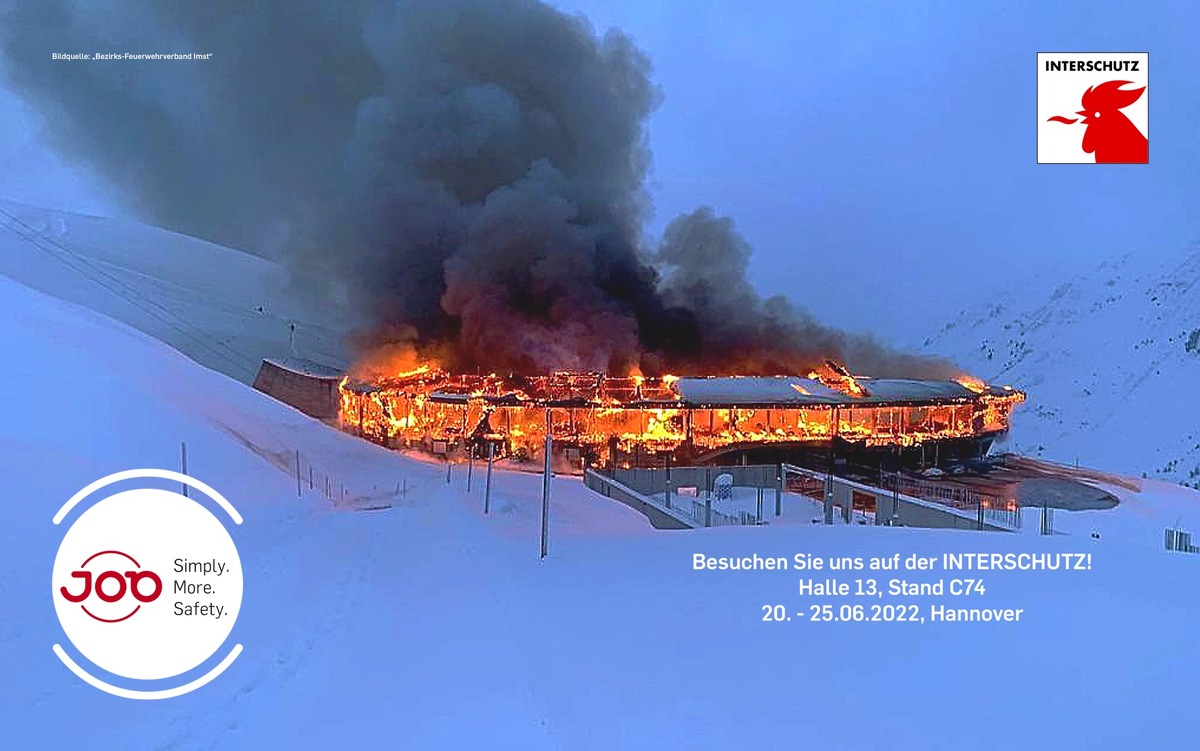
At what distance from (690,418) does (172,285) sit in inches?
2414

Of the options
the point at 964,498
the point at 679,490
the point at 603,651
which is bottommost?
the point at 679,490

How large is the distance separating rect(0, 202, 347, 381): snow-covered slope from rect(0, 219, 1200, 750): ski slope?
57.7m

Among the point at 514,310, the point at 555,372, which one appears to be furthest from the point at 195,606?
the point at 514,310

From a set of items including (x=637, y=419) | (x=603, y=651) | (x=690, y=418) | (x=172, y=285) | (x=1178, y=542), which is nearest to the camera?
(x=603, y=651)

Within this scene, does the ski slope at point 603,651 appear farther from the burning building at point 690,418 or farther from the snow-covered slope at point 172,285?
the snow-covered slope at point 172,285

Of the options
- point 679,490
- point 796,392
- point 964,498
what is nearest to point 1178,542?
point 964,498

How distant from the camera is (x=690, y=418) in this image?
94.6 ft

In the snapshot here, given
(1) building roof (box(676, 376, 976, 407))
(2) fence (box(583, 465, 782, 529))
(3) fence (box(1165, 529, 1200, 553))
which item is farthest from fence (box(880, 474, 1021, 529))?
(1) building roof (box(676, 376, 976, 407))

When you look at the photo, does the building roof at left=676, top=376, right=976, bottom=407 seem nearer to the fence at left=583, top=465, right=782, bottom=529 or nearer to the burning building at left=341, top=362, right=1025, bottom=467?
the burning building at left=341, top=362, right=1025, bottom=467

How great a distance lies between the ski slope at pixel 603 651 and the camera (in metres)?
4.87

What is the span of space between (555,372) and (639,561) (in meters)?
24.6

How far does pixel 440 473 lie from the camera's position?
2328cm

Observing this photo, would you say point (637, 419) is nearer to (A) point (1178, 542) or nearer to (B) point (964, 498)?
(B) point (964, 498)

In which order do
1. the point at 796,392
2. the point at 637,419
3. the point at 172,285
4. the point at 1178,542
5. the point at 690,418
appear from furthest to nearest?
the point at 172,285 → the point at 796,392 → the point at 637,419 → the point at 690,418 → the point at 1178,542
